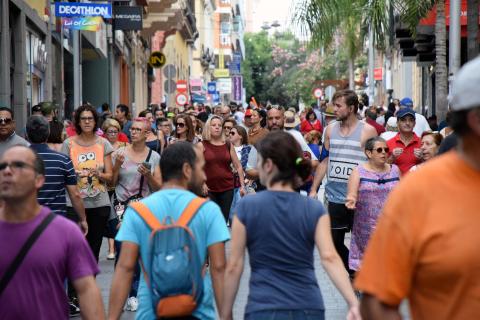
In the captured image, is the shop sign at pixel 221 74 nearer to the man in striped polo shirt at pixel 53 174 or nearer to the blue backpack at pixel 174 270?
the man in striped polo shirt at pixel 53 174

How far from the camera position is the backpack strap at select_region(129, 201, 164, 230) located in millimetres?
5707

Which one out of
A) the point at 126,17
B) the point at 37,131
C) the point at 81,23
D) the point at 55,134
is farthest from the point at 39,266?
the point at 126,17

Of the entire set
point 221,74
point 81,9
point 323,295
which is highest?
point 81,9

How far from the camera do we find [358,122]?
36.3ft

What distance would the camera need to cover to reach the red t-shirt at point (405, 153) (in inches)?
482

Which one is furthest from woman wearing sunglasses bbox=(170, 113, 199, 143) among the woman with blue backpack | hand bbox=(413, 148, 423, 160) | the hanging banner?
the woman with blue backpack

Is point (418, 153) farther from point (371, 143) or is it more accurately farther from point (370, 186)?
point (370, 186)

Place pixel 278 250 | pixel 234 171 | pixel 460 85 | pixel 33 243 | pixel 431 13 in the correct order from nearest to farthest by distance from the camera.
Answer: pixel 460 85 → pixel 33 243 → pixel 278 250 → pixel 234 171 → pixel 431 13

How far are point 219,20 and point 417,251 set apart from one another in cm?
10300

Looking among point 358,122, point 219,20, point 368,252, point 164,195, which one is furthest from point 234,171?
point 219,20

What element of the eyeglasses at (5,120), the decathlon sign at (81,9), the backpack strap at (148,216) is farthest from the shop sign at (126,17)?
the backpack strap at (148,216)

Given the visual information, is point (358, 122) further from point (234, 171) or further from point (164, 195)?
point (164, 195)

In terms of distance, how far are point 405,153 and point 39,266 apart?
756 cm

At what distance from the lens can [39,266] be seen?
523 centimetres
